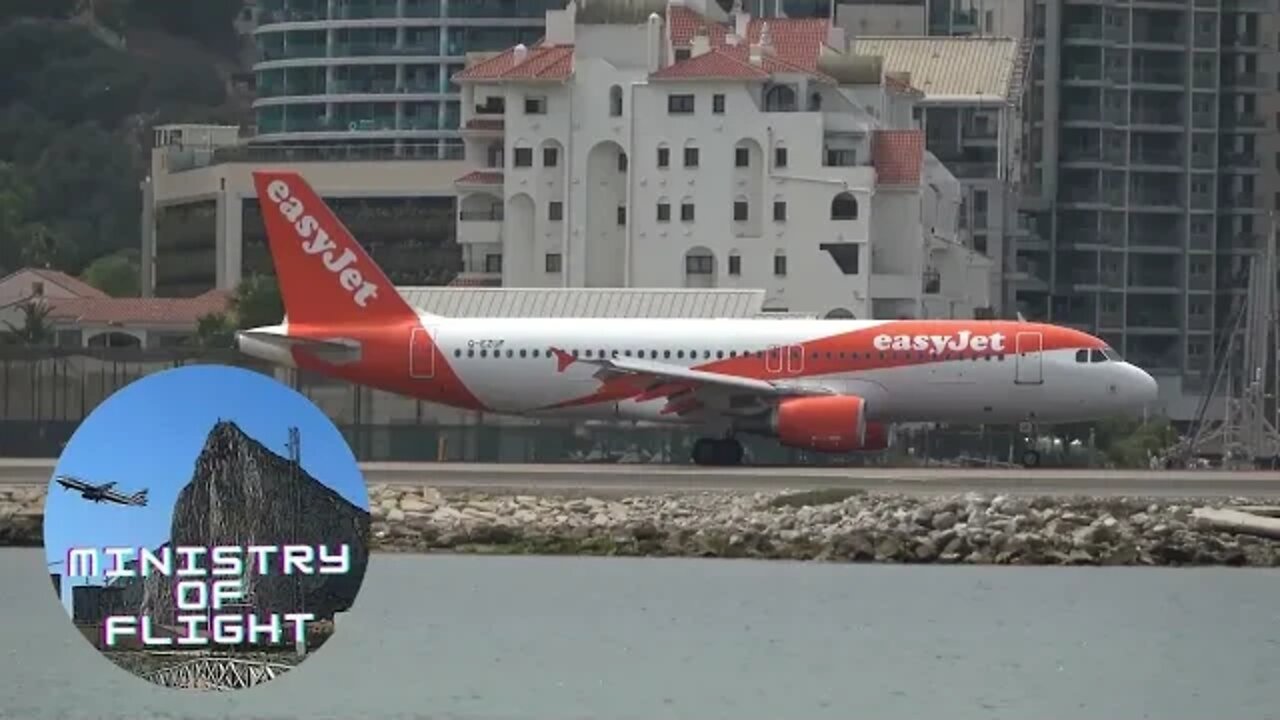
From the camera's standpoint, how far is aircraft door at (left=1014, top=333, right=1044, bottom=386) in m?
63.8

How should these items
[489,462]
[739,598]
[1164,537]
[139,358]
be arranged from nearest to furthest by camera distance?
[739,598], [1164,537], [489,462], [139,358]

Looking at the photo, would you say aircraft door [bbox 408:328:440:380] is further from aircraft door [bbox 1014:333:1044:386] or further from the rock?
the rock

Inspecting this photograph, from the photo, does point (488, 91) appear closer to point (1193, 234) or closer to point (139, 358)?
point (139, 358)

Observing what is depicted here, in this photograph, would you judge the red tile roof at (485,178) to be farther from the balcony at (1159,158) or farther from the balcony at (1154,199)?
the balcony at (1159,158)

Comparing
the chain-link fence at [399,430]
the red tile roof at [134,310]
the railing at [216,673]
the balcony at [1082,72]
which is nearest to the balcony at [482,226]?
the red tile roof at [134,310]

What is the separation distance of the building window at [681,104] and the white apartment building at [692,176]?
36 millimetres

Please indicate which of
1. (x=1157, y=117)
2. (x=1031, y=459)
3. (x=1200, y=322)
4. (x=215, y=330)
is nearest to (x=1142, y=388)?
(x=1031, y=459)

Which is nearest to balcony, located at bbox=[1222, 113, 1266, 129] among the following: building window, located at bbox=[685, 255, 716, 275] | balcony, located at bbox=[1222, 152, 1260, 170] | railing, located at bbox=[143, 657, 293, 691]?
balcony, located at bbox=[1222, 152, 1260, 170]

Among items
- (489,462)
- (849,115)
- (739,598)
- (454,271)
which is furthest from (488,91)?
(739,598)

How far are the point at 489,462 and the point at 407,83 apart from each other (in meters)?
93.7

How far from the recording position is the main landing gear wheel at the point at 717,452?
64812 mm

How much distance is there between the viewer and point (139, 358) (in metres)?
77.8

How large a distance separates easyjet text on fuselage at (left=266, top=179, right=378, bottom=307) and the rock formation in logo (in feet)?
149

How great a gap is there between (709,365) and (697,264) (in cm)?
3815
